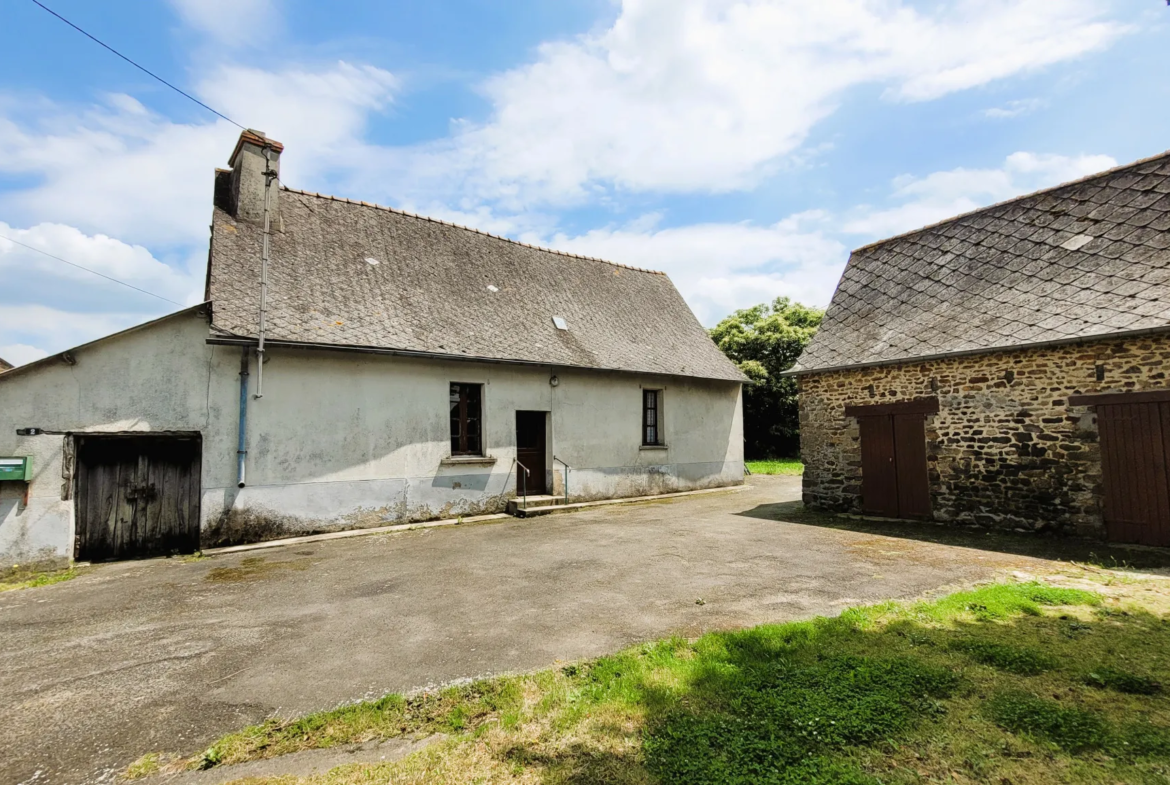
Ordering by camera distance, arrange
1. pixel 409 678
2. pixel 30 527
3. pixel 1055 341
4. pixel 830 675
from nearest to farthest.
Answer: pixel 830 675 → pixel 409 678 → pixel 30 527 → pixel 1055 341

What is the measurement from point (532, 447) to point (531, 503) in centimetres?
162

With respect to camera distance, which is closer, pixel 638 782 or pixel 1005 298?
pixel 638 782

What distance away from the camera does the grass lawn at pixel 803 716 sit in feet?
8.88

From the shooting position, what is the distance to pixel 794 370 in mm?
12234

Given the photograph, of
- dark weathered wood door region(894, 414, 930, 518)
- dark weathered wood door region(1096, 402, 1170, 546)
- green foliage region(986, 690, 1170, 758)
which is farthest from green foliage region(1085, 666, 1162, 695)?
dark weathered wood door region(894, 414, 930, 518)

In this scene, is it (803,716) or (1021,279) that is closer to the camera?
(803,716)

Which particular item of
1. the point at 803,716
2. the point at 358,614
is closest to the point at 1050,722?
the point at 803,716

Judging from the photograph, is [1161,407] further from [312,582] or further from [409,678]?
[312,582]

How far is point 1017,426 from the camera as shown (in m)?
9.19

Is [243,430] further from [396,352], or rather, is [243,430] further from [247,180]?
[247,180]

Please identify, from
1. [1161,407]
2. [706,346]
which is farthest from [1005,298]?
[706,346]

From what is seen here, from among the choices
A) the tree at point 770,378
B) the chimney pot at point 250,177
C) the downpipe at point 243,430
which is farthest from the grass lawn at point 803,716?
the tree at point 770,378

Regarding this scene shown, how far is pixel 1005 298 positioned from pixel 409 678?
1154cm

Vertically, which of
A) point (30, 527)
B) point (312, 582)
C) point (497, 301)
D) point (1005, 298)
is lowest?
point (312, 582)
